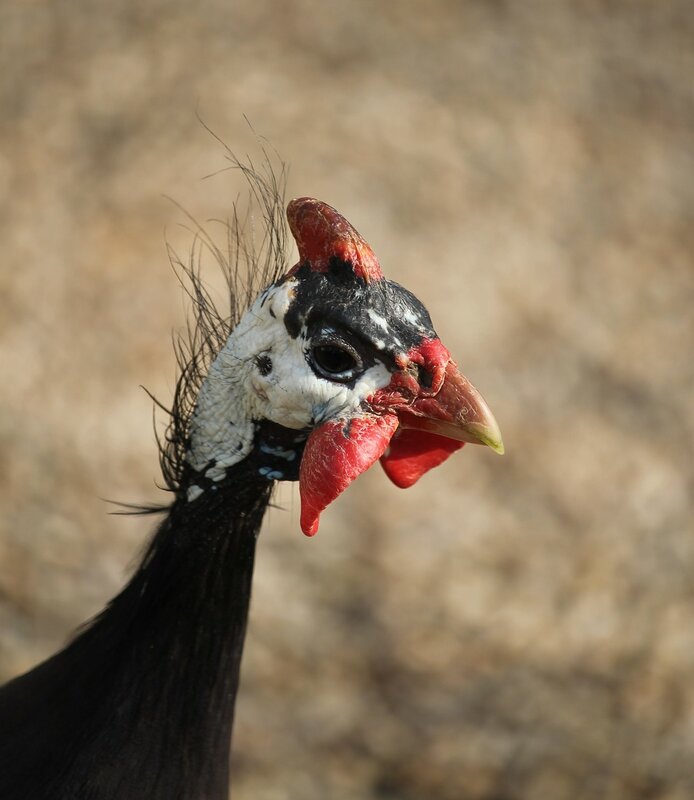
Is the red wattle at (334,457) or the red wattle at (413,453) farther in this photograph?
the red wattle at (413,453)

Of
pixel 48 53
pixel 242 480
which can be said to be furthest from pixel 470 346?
pixel 242 480

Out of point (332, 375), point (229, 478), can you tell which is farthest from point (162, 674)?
point (332, 375)

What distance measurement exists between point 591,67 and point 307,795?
13.9 feet

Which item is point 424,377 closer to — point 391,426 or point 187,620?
point 391,426

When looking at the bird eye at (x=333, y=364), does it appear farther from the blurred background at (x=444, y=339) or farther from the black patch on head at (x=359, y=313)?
the blurred background at (x=444, y=339)

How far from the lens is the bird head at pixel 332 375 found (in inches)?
82.7

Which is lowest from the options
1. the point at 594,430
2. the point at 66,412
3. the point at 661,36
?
the point at 66,412

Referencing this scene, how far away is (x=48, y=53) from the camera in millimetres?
5855

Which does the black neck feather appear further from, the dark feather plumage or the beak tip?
the beak tip

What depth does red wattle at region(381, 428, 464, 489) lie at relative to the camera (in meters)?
2.36

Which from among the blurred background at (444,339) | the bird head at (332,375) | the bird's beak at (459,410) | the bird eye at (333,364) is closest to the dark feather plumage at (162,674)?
the bird head at (332,375)

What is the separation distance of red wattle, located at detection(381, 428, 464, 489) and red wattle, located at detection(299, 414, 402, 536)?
0.79ft

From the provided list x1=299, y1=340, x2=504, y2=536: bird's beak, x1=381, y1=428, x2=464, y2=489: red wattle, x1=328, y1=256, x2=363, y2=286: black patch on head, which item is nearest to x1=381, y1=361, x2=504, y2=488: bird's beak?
x1=299, y1=340, x2=504, y2=536: bird's beak

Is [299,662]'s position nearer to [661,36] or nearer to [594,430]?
[594,430]
